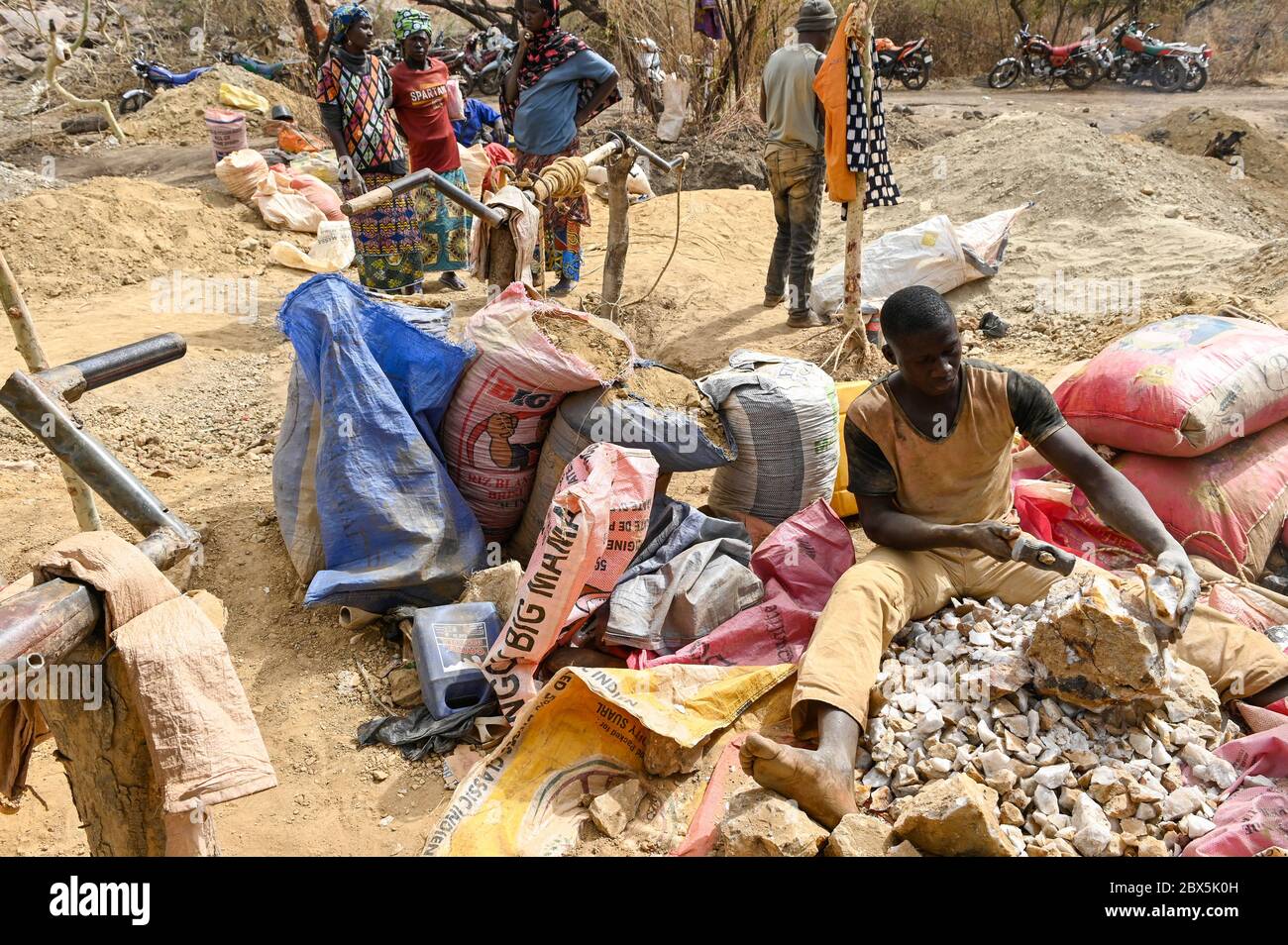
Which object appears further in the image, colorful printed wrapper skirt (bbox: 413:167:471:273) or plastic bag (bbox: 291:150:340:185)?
plastic bag (bbox: 291:150:340:185)

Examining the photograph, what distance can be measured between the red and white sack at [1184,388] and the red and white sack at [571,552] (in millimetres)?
1549

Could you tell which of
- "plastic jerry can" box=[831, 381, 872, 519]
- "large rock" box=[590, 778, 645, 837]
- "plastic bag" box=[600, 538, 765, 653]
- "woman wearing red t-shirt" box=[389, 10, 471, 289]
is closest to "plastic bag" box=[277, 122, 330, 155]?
"woman wearing red t-shirt" box=[389, 10, 471, 289]

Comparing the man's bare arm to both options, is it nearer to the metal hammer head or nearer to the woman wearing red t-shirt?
the metal hammer head

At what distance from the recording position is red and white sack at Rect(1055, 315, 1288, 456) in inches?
117

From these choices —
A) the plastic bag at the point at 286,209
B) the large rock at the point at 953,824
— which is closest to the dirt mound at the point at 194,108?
the plastic bag at the point at 286,209

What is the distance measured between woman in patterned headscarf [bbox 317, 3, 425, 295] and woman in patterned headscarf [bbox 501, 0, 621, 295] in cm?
78

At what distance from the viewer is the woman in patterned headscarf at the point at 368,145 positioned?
5.17 metres

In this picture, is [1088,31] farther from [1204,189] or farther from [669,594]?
[669,594]

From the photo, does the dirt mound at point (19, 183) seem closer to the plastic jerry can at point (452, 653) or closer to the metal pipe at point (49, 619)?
the plastic jerry can at point (452, 653)

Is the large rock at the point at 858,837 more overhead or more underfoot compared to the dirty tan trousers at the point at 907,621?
more underfoot

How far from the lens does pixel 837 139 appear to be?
4.87 metres

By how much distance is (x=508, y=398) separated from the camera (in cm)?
310

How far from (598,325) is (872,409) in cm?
102
